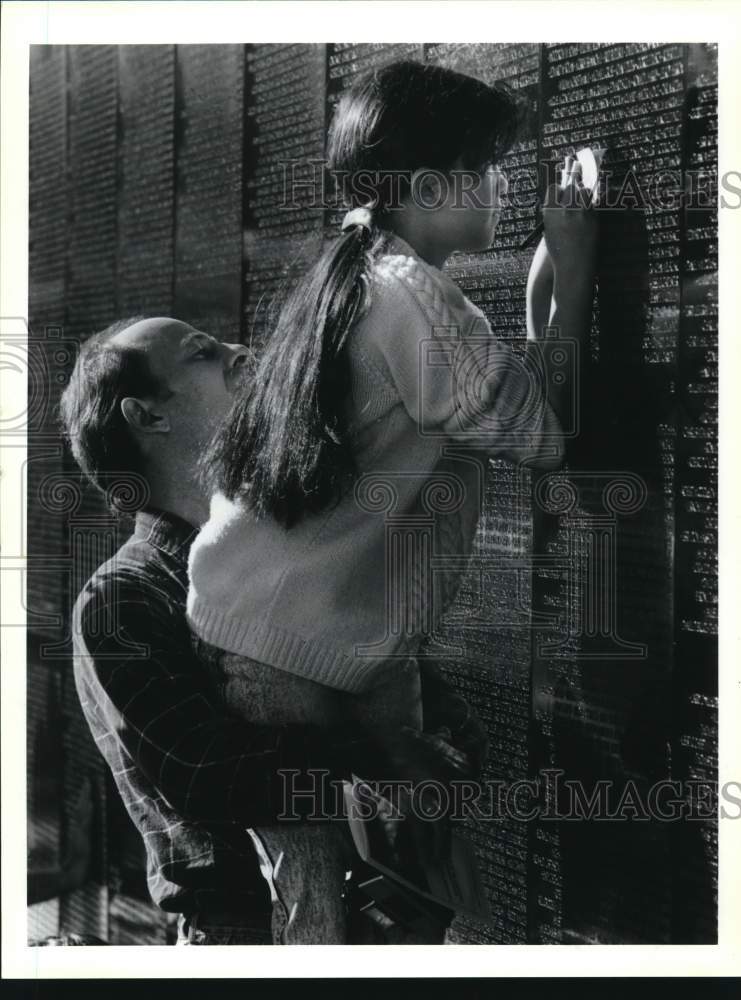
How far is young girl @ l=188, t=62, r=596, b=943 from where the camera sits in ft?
7.45

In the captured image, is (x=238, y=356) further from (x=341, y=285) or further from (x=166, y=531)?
(x=166, y=531)

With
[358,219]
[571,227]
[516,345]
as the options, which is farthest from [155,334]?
[571,227]

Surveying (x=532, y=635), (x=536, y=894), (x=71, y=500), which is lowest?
(x=536, y=894)

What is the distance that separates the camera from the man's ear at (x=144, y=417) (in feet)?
8.00

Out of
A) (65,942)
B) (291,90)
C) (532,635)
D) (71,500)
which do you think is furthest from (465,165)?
(65,942)

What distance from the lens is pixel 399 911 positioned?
2.40 m

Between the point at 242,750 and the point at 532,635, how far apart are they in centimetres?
66

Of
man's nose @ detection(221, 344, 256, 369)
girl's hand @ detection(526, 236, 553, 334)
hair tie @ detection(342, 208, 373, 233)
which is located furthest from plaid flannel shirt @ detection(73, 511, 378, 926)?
girl's hand @ detection(526, 236, 553, 334)

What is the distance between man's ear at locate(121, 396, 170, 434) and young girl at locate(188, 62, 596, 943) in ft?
0.58

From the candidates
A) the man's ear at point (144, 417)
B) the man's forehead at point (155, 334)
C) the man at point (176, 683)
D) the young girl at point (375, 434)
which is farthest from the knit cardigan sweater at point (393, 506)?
the man's forehead at point (155, 334)

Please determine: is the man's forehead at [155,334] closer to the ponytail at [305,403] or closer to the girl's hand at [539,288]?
the ponytail at [305,403]

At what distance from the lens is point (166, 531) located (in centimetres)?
245

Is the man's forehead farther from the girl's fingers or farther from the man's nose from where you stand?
the girl's fingers

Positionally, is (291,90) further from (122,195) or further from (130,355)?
(130,355)
